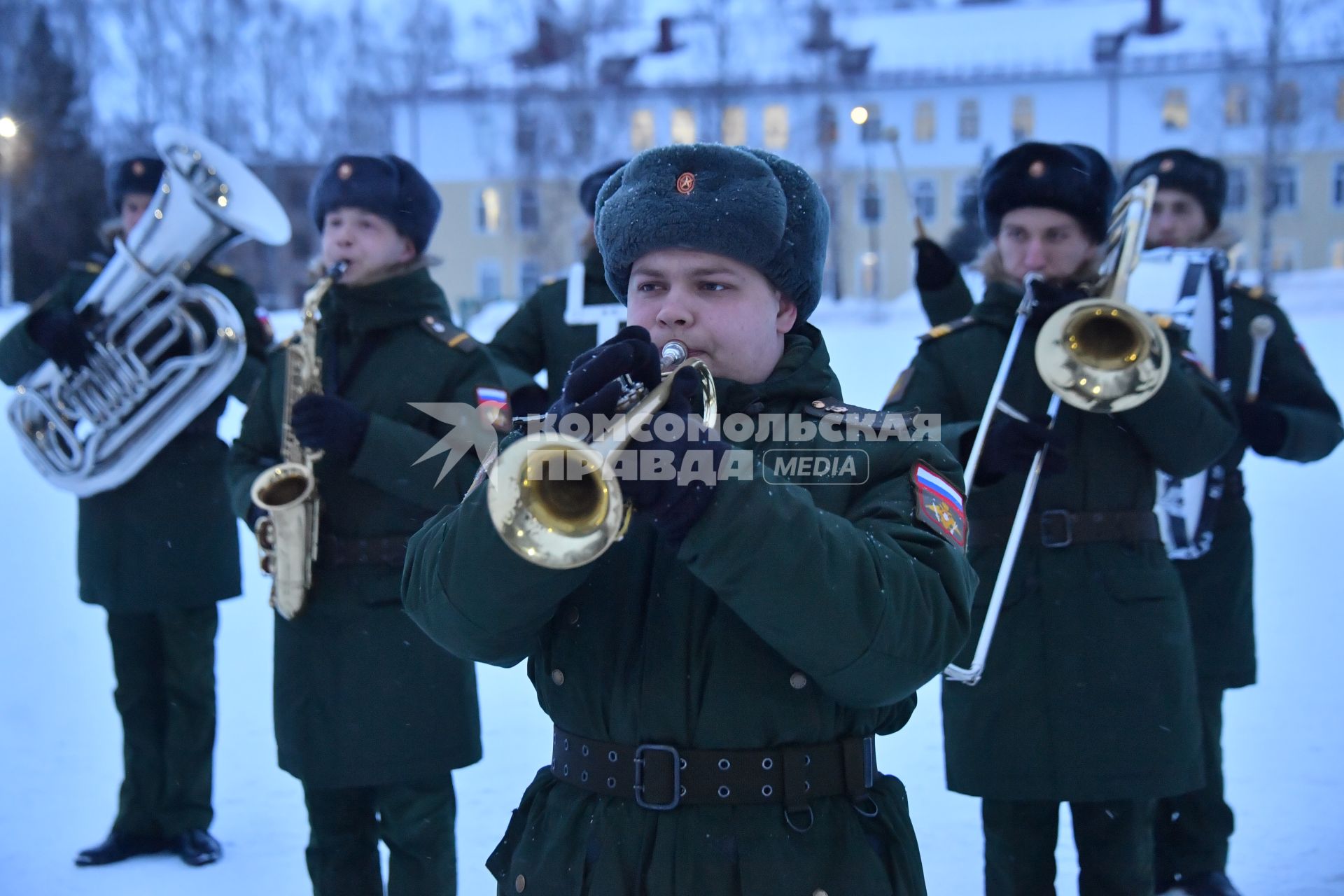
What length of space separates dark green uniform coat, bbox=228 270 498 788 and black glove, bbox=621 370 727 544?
1.82m

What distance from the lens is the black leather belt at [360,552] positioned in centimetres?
333

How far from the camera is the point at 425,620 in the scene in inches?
72.7

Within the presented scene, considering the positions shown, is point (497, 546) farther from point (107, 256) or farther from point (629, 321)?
point (107, 256)

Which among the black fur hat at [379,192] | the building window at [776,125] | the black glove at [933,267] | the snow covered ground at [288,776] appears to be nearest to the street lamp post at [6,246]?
the building window at [776,125]

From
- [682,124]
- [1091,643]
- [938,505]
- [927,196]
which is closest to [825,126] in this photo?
[682,124]

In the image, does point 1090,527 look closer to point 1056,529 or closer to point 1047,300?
point 1056,529

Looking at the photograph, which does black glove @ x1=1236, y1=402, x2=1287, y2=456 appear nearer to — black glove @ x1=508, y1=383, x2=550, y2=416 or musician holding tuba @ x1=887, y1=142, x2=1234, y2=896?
musician holding tuba @ x1=887, y1=142, x2=1234, y2=896

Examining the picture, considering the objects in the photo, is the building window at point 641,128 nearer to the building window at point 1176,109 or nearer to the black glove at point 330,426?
the building window at point 1176,109

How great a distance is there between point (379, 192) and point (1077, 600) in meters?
2.08

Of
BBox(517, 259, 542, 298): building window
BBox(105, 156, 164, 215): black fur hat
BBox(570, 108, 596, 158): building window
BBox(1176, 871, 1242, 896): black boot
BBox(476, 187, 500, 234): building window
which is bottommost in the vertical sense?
BBox(1176, 871, 1242, 896): black boot

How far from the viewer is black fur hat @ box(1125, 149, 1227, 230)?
4.48 meters

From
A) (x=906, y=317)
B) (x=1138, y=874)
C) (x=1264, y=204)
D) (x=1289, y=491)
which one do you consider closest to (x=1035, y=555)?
(x=1138, y=874)

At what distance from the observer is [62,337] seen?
4.33 meters

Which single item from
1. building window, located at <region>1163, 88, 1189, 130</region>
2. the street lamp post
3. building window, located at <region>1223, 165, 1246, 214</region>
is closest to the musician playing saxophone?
the street lamp post
